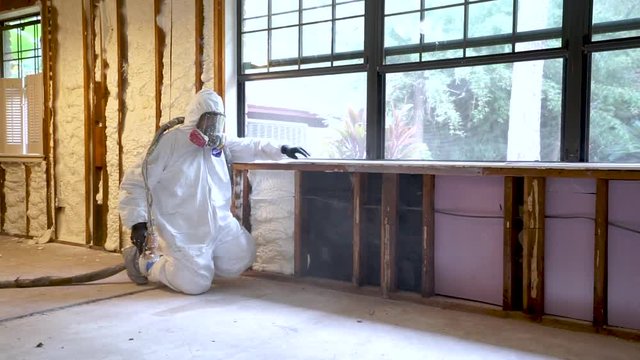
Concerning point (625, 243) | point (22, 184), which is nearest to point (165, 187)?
point (625, 243)

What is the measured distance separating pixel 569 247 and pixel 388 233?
1.00 meters

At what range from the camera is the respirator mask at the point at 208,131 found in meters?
3.35

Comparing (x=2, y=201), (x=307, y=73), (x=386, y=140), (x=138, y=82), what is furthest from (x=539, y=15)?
(x=2, y=201)

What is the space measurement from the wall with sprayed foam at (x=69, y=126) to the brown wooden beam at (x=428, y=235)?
3376 millimetres

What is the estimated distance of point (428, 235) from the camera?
10.5ft

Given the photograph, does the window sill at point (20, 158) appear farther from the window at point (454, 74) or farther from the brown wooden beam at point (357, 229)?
the brown wooden beam at point (357, 229)

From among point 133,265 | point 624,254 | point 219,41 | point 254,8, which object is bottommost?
point 133,265

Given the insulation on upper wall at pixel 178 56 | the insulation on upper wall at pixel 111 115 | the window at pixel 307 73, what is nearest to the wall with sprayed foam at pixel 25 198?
the insulation on upper wall at pixel 111 115

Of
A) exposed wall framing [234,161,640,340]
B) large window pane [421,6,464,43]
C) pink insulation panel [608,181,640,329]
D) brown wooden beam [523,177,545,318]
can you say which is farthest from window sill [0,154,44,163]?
pink insulation panel [608,181,640,329]

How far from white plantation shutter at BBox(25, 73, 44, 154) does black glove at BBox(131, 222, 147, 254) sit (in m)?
2.76

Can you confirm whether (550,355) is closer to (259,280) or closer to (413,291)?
(413,291)

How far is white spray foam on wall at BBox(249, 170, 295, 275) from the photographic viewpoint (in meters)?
3.88

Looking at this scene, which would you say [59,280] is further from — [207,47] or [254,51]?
[254,51]

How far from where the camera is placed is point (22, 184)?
5.74m
